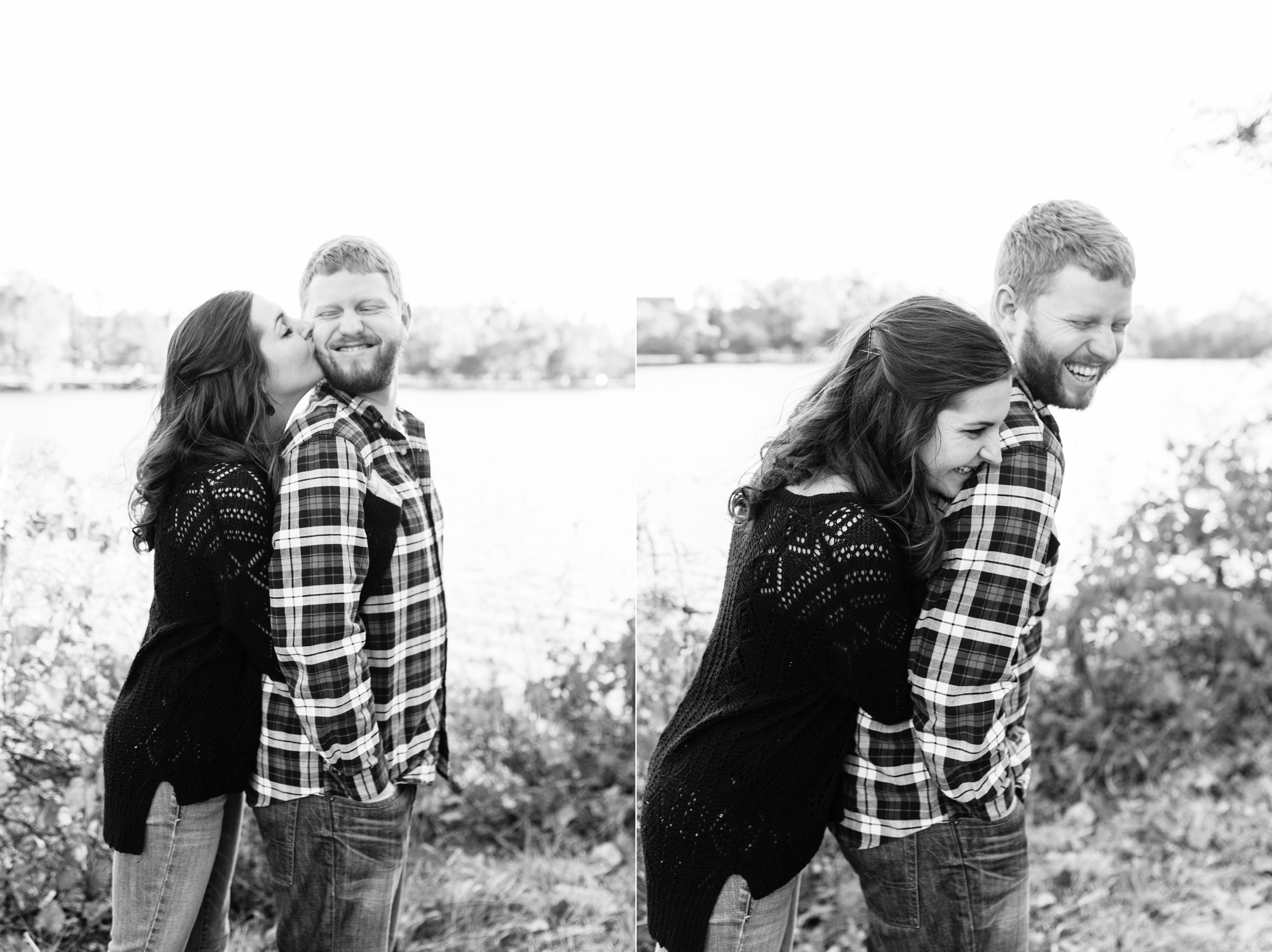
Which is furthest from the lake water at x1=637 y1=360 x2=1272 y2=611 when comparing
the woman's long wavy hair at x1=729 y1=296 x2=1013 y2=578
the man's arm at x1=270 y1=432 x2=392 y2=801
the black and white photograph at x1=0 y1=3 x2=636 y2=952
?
the man's arm at x1=270 y1=432 x2=392 y2=801

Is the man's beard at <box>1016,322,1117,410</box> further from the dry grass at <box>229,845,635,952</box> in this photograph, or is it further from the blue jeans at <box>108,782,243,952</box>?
the dry grass at <box>229,845,635,952</box>

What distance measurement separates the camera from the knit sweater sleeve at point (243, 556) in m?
1.98

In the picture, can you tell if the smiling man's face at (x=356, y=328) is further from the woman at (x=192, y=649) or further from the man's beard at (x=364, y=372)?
the woman at (x=192, y=649)

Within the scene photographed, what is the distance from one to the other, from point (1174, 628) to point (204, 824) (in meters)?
3.44

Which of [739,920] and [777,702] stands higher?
[777,702]

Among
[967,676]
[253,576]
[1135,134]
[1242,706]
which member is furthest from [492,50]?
[1242,706]

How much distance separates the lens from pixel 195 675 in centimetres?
208

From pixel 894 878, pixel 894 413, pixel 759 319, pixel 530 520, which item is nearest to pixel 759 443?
pixel 759 319

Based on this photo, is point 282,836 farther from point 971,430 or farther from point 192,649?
point 971,430

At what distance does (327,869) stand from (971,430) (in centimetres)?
141

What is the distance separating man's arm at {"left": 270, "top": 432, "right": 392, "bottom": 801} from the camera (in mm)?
1935

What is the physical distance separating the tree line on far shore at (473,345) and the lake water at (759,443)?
0.62 feet

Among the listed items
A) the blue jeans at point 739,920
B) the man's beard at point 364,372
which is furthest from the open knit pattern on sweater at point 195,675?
the blue jeans at point 739,920

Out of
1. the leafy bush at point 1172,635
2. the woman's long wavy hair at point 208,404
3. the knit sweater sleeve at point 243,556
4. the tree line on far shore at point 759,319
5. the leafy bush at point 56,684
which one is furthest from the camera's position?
the leafy bush at point 1172,635
